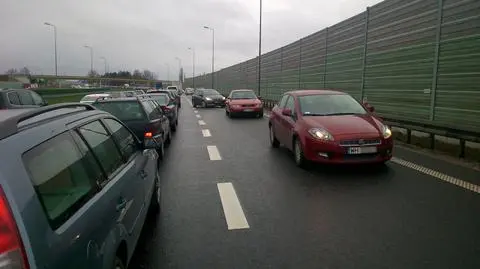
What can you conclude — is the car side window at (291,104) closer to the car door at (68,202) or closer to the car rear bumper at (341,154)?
the car rear bumper at (341,154)

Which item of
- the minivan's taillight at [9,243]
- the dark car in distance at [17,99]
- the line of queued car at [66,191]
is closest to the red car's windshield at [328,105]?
the line of queued car at [66,191]

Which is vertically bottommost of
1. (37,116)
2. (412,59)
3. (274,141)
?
(274,141)

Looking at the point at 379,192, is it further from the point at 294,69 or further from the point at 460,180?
the point at 294,69

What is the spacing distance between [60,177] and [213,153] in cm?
791

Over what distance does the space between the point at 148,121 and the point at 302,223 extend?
4947 mm

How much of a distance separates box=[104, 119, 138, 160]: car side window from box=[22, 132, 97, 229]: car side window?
1197 mm

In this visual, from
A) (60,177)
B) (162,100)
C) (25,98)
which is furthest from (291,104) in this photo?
(25,98)

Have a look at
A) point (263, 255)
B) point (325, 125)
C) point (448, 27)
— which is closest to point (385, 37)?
point (448, 27)

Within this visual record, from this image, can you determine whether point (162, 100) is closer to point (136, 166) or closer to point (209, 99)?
point (136, 166)

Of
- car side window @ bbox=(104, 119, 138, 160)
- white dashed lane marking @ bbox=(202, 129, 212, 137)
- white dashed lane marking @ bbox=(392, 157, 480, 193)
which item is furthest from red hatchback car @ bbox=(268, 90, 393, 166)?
white dashed lane marking @ bbox=(202, 129, 212, 137)

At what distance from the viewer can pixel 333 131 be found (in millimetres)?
7477

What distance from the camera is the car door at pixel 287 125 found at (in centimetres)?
884

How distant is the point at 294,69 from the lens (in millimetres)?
29203

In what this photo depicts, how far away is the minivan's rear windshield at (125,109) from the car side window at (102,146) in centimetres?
518
